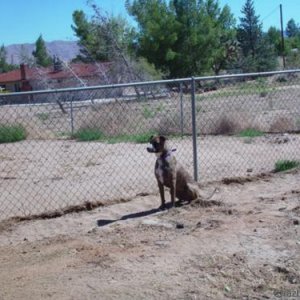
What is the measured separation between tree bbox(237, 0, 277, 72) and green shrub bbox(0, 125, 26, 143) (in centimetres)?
3981

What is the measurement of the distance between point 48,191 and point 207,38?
4335 centimetres

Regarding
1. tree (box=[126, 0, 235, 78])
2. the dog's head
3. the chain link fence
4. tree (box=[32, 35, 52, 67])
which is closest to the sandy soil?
the chain link fence

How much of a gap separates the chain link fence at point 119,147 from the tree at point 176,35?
28199 mm

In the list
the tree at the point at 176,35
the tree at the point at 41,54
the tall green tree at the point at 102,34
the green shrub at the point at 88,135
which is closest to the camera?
the green shrub at the point at 88,135

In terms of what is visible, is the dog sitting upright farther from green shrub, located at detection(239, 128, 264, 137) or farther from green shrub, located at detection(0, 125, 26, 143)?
green shrub, located at detection(0, 125, 26, 143)

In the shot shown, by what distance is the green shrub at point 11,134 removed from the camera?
52.3 feet

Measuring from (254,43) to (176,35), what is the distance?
1632 centimetres

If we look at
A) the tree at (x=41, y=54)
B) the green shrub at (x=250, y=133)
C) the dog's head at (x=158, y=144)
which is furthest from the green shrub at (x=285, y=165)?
the tree at (x=41, y=54)

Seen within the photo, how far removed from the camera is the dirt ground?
4.53 meters

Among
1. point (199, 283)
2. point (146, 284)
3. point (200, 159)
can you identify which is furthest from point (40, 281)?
point (200, 159)

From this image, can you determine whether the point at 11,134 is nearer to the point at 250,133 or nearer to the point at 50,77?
the point at 250,133

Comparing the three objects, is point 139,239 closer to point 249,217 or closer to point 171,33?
point 249,217

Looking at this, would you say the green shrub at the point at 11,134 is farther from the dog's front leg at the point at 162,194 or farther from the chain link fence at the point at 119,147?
the dog's front leg at the point at 162,194

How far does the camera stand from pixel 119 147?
1360 centimetres
